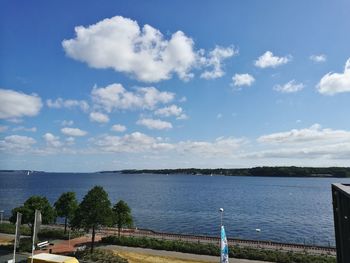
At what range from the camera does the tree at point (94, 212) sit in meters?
39.9

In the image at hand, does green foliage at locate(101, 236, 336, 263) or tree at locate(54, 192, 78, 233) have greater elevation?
tree at locate(54, 192, 78, 233)

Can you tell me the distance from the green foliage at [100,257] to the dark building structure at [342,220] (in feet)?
66.3

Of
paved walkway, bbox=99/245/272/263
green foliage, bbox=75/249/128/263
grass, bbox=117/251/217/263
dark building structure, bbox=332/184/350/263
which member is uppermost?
dark building structure, bbox=332/184/350/263

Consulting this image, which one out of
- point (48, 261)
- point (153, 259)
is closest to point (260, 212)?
point (153, 259)

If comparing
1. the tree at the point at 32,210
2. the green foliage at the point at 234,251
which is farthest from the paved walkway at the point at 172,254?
the tree at the point at 32,210

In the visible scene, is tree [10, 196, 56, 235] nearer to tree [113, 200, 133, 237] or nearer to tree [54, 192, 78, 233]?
tree [54, 192, 78, 233]

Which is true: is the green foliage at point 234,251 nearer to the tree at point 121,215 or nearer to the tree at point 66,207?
the tree at point 121,215

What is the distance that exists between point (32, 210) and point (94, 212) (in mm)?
10135

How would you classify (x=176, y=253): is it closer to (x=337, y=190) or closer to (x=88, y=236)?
(x=88, y=236)

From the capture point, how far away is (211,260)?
36469 mm

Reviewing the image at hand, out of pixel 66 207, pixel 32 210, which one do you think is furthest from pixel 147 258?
pixel 66 207

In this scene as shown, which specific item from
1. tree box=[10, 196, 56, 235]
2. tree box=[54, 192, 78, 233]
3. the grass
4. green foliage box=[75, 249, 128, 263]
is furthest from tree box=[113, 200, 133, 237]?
the grass

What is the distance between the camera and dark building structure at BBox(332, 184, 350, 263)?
18423 mm

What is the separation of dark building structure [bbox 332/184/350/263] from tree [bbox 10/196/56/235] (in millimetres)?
35487
